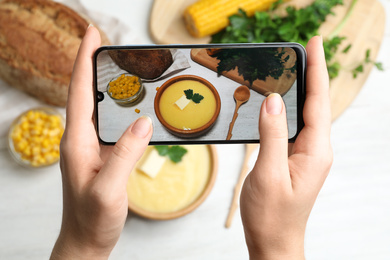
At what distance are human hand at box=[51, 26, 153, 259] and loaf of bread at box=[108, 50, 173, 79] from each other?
3.4 inches

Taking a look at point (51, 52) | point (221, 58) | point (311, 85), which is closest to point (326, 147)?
point (311, 85)

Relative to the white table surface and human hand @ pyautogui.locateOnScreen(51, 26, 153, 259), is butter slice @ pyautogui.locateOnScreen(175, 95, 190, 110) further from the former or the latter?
the white table surface

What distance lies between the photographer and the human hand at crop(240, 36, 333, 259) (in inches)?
29.2

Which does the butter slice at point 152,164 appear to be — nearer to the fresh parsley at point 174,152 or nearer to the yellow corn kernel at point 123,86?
the fresh parsley at point 174,152

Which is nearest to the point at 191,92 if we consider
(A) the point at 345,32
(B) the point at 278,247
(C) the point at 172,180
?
(B) the point at 278,247

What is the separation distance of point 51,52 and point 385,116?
1.39m

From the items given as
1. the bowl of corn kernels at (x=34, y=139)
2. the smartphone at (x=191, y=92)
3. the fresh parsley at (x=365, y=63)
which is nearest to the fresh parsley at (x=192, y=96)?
the smartphone at (x=191, y=92)

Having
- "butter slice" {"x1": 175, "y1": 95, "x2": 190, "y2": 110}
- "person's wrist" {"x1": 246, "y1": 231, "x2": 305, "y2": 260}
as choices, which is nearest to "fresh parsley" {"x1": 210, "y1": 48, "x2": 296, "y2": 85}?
"butter slice" {"x1": 175, "y1": 95, "x2": 190, "y2": 110}

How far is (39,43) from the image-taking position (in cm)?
131

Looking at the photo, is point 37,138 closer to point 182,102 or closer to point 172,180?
point 172,180

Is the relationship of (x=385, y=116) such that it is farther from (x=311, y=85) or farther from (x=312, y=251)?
(x=311, y=85)

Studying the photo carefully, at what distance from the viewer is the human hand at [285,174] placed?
29.2 inches

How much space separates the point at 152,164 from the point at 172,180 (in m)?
0.10

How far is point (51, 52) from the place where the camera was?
4.28 feet
